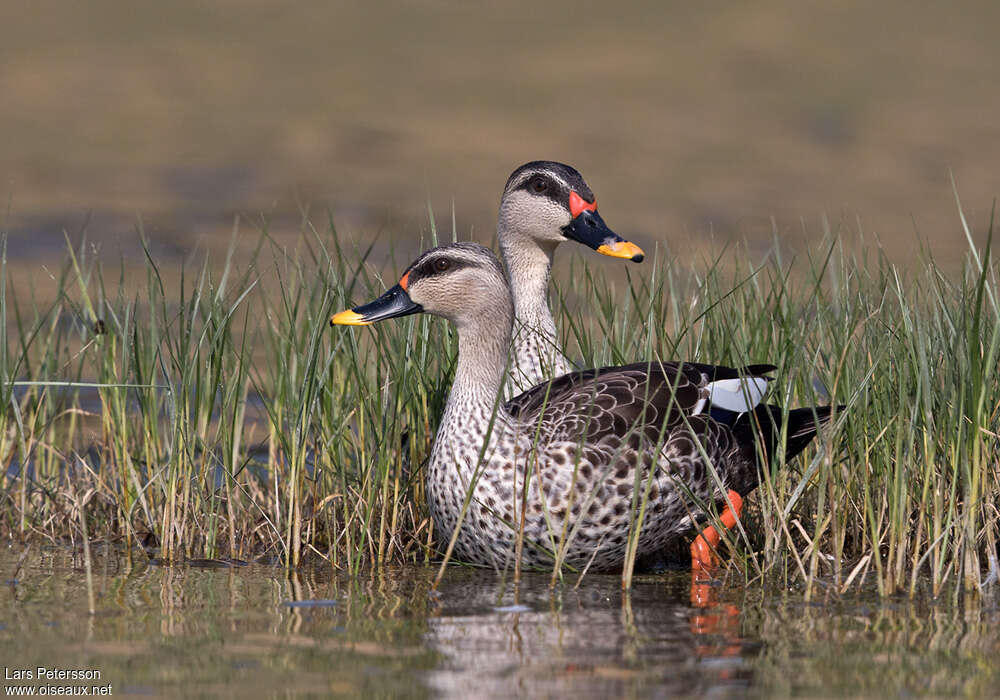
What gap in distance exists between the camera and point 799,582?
5.50 m

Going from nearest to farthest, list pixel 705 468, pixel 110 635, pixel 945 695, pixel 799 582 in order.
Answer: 1. pixel 945 695
2. pixel 110 635
3. pixel 799 582
4. pixel 705 468

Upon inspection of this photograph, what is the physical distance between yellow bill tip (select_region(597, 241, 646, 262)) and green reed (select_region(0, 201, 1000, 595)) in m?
0.15

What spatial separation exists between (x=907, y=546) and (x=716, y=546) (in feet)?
2.64

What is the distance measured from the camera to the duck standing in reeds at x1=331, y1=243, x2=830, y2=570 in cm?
569

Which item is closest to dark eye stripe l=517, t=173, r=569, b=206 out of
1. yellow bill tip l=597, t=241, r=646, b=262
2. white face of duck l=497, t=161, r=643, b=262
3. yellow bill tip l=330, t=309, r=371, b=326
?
white face of duck l=497, t=161, r=643, b=262

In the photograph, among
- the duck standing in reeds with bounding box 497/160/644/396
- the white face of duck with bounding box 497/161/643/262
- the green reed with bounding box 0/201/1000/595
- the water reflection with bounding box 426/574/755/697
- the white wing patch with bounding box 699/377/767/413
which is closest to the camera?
the water reflection with bounding box 426/574/755/697

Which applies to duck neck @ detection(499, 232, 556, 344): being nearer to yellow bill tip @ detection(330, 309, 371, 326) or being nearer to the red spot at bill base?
the red spot at bill base

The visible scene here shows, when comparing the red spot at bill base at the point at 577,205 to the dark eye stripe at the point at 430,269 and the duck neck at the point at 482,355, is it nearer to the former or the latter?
the duck neck at the point at 482,355

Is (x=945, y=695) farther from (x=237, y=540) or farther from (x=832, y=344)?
(x=237, y=540)

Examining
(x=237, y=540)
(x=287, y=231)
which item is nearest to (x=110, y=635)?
(x=237, y=540)

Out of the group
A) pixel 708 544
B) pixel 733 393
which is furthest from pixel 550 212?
pixel 708 544

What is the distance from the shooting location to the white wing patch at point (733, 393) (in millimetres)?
6023

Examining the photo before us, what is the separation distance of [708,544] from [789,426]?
0.66 m

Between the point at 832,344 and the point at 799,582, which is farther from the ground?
the point at 832,344
